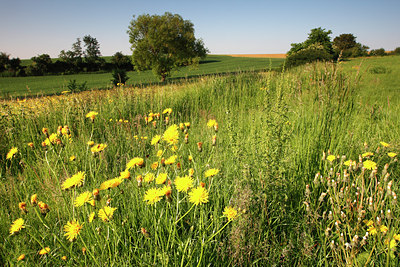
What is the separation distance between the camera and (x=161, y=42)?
21.7m

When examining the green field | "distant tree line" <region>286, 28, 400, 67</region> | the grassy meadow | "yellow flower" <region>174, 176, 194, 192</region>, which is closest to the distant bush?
"distant tree line" <region>286, 28, 400, 67</region>

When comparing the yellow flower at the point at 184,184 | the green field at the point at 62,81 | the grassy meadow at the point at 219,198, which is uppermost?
the green field at the point at 62,81

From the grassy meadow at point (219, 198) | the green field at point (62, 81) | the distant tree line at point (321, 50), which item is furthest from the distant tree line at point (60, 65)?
the grassy meadow at point (219, 198)

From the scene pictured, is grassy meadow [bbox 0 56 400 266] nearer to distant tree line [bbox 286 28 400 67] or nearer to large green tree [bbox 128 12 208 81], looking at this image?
distant tree line [bbox 286 28 400 67]

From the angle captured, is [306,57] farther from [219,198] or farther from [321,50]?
[219,198]

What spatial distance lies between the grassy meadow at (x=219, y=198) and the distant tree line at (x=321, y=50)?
1.33m

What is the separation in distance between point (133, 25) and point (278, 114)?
1006 inches

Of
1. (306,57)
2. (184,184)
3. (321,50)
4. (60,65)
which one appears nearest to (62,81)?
(60,65)

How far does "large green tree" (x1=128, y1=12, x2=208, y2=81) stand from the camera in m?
21.7

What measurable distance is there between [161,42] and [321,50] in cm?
1433

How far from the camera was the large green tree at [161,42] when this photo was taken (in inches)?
855

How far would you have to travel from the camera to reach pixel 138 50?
22297 millimetres

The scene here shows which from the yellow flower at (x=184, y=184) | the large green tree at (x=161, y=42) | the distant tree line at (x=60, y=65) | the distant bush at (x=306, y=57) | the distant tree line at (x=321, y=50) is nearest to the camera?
the yellow flower at (x=184, y=184)

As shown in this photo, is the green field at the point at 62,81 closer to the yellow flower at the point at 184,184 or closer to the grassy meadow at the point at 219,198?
the grassy meadow at the point at 219,198
